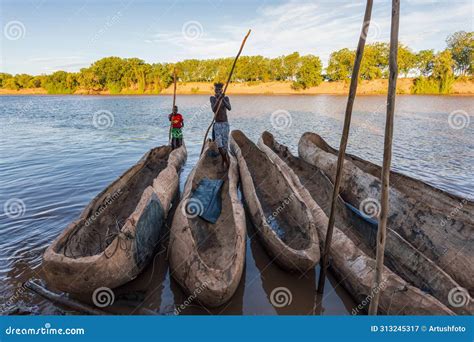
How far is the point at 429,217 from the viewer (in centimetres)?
456

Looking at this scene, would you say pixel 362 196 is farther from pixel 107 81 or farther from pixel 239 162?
A: pixel 107 81

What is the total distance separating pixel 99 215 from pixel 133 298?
6.18 feet

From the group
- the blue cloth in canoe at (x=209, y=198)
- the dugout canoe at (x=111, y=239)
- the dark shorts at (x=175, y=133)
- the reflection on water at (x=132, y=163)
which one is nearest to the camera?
the dugout canoe at (x=111, y=239)

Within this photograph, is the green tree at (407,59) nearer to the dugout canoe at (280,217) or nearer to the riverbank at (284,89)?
the riverbank at (284,89)

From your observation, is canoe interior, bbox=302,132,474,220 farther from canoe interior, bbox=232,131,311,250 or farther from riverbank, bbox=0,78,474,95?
riverbank, bbox=0,78,474,95

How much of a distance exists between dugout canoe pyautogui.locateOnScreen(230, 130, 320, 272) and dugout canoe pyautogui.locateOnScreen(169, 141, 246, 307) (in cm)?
40

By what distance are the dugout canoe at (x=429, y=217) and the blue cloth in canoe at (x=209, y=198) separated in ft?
9.40

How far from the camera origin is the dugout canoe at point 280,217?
396 cm

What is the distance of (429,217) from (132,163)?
9.56 m

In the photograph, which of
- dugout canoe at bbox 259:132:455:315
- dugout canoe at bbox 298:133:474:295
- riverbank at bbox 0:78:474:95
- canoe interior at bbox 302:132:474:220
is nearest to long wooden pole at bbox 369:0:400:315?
dugout canoe at bbox 259:132:455:315

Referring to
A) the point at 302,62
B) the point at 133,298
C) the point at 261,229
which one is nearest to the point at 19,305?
the point at 133,298

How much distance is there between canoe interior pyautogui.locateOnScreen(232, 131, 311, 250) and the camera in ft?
15.7

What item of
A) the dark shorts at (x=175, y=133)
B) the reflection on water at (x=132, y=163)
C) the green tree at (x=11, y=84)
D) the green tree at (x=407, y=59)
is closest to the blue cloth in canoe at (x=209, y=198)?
the reflection on water at (x=132, y=163)

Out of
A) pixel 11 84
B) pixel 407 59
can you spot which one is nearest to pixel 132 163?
pixel 407 59
